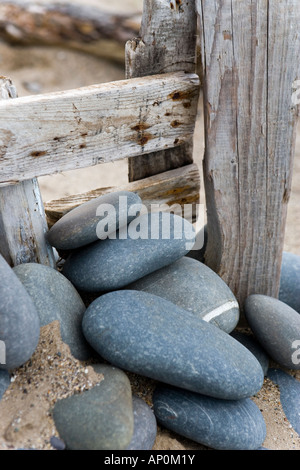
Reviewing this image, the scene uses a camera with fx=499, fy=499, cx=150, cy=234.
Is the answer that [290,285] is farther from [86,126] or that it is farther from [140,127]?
[86,126]

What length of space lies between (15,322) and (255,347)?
1336mm

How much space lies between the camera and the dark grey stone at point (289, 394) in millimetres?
2350

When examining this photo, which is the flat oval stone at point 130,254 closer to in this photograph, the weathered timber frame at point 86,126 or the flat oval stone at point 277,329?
the weathered timber frame at point 86,126

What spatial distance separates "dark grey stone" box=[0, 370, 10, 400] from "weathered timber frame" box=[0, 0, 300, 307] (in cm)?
58

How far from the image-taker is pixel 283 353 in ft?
8.22

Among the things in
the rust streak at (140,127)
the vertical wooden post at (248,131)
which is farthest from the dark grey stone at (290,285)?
the rust streak at (140,127)

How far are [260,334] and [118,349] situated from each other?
89 centimetres

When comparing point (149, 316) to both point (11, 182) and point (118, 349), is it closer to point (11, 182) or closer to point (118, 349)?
point (118, 349)

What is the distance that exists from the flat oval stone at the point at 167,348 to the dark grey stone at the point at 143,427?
0.13m

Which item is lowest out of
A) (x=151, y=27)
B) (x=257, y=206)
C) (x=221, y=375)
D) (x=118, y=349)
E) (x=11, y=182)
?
(x=221, y=375)

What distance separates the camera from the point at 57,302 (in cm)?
219

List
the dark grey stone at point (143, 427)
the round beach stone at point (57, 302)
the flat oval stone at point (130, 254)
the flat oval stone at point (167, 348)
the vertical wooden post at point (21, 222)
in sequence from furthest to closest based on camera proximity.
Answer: the flat oval stone at point (130, 254) → the vertical wooden post at point (21, 222) → the round beach stone at point (57, 302) → the flat oval stone at point (167, 348) → the dark grey stone at point (143, 427)

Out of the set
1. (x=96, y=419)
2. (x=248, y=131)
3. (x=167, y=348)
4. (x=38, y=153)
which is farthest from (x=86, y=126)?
(x=96, y=419)

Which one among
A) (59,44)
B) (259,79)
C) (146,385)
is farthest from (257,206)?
(59,44)
